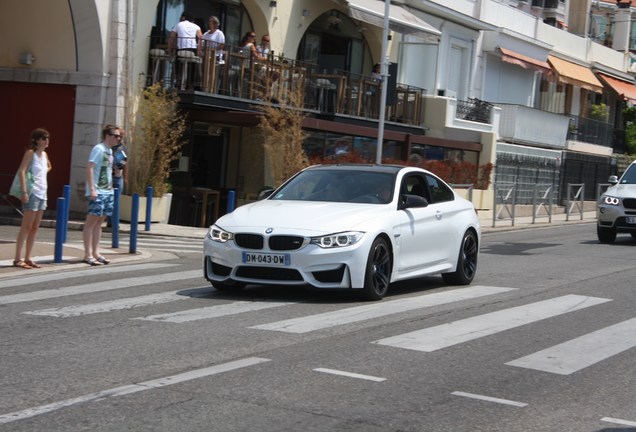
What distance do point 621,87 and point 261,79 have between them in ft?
101

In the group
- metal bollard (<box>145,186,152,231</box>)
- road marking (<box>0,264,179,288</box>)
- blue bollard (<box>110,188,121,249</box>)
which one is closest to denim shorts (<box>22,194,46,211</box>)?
road marking (<box>0,264,179,288</box>)

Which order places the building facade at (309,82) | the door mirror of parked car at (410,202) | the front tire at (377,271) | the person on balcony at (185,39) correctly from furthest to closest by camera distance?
1. the person on balcony at (185,39)
2. the building facade at (309,82)
3. the door mirror of parked car at (410,202)
4. the front tire at (377,271)

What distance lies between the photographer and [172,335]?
30.6 feet

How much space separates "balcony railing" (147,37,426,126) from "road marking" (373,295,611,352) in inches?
562

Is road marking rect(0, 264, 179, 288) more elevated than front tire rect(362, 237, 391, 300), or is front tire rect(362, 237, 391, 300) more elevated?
front tire rect(362, 237, 391, 300)

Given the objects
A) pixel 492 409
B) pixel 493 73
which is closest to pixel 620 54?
pixel 493 73

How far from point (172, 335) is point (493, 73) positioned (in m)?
35.8

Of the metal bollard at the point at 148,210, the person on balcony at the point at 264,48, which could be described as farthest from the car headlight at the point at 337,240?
the person on balcony at the point at 264,48

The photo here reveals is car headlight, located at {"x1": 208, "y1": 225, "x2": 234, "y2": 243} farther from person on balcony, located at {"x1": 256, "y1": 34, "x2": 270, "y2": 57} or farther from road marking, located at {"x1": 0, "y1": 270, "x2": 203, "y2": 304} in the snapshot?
person on balcony, located at {"x1": 256, "y1": 34, "x2": 270, "y2": 57}

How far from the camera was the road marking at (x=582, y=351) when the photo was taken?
28.6 feet

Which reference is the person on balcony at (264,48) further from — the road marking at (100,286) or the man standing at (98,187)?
the road marking at (100,286)

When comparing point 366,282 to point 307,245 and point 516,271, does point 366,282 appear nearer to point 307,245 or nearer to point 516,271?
point 307,245

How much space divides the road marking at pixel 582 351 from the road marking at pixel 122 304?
4.10 metres

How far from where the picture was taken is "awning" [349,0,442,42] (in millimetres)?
31141
